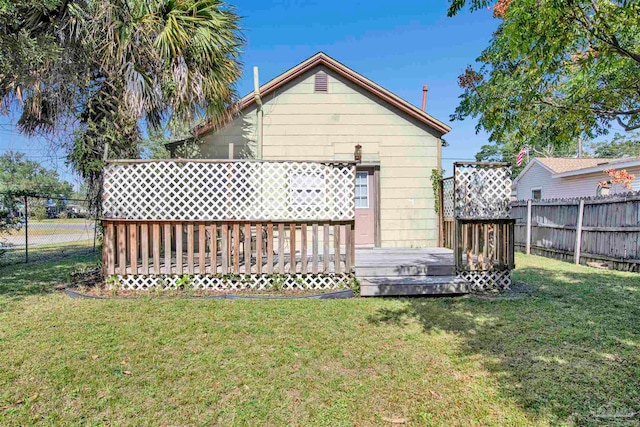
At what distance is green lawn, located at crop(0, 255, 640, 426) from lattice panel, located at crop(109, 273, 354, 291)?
0.57 metres

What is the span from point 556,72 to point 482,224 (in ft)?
7.97

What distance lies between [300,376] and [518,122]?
491 cm

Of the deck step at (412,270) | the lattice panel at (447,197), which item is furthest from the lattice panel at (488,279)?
the lattice panel at (447,197)

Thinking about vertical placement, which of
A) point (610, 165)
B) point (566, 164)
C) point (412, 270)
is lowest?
point (412, 270)

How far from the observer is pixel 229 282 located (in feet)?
18.0

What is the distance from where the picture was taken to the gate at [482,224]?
223 inches

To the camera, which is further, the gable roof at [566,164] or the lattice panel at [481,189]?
the gable roof at [566,164]

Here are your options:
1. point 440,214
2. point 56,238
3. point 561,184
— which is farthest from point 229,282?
point 561,184

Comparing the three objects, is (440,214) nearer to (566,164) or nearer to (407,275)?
(407,275)

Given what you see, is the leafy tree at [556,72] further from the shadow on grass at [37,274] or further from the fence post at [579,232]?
the shadow on grass at [37,274]

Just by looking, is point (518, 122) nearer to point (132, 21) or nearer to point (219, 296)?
point (219, 296)

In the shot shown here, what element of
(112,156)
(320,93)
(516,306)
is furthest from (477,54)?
(112,156)

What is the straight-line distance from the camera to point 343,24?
12.7m

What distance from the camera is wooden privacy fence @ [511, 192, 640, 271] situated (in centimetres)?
732
